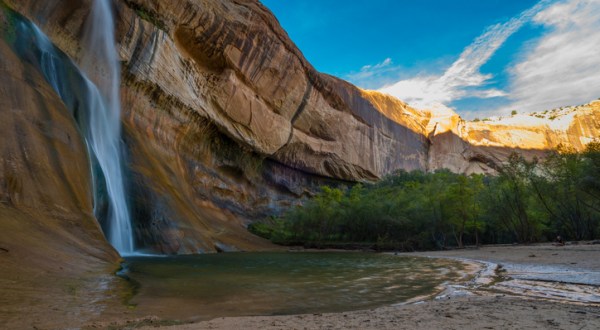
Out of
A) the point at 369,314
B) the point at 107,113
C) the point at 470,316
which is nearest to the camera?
the point at 470,316

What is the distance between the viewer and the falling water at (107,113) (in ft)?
65.2

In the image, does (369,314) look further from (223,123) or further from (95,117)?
(223,123)

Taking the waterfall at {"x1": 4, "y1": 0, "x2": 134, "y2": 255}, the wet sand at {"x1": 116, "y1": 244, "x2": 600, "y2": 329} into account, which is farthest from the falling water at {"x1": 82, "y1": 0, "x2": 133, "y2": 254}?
the wet sand at {"x1": 116, "y1": 244, "x2": 600, "y2": 329}

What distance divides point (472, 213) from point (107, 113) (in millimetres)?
29731

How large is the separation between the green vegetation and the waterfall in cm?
2175

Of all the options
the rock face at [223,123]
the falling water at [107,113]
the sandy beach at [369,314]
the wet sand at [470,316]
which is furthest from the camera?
the rock face at [223,123]

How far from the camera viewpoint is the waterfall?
18625mm

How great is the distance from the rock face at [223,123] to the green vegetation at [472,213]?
299 inches

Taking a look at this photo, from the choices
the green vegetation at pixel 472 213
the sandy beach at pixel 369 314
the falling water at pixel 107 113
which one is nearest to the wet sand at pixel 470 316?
the sandy beach at pixel 369 314

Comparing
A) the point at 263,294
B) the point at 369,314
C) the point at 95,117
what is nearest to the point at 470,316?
the point at 369,314

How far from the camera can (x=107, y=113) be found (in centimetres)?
2545

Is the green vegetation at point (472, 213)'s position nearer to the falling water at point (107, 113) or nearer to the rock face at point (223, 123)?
Answer: the rock face at point (223, 123)

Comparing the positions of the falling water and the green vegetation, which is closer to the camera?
the falling water

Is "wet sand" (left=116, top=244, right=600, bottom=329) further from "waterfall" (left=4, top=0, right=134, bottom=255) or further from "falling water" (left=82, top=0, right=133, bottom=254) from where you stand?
"falling water" (left=82, top=0, right=133, bottom=254)
